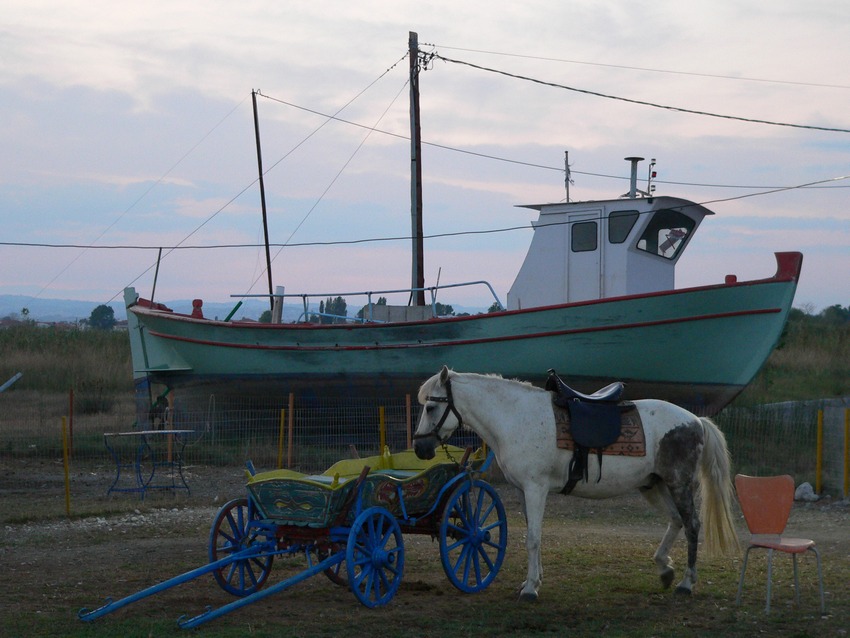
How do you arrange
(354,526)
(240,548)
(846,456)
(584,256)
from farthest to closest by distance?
(584,256), (846,456), (240,548), (354,526)

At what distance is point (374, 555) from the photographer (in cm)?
714

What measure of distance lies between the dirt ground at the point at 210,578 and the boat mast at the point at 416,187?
720 centimetres

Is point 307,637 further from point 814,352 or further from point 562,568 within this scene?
point 814,352

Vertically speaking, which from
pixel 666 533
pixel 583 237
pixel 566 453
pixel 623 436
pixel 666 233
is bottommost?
pixel 666 533

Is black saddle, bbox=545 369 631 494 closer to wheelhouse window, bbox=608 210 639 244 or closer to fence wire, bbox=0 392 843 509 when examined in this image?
fence wire, bbox=0 392 843 509

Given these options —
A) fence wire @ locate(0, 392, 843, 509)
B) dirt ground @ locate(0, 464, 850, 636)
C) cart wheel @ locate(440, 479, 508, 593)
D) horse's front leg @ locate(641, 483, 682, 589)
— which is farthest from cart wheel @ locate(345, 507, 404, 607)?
fence wire @ locate(0, 392, 843, 509)

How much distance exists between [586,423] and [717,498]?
1.30 meters

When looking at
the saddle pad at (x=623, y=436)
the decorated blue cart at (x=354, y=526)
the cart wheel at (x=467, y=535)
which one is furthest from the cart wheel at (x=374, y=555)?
the saddle pad at (x=623, y=436)

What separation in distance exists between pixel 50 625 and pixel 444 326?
11034 mm

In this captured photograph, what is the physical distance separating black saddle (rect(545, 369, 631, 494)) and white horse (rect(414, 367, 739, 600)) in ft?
0.25

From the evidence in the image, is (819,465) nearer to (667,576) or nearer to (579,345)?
(579,345)

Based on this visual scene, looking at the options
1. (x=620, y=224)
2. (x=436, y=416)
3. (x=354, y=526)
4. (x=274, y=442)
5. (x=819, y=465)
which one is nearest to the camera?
(x=354, y=526)

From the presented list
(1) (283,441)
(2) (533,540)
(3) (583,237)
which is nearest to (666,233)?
(3) (583,237)

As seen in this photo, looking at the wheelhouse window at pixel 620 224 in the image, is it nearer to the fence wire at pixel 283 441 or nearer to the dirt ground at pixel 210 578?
the fence wire at pixel 283 441
